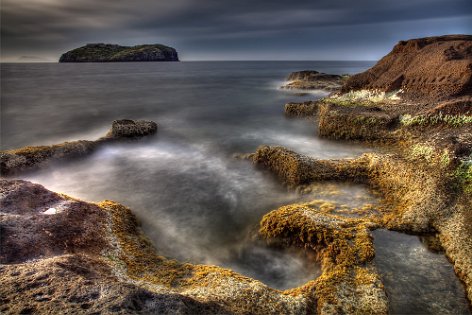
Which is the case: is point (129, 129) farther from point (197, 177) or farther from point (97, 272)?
point (97, 272)

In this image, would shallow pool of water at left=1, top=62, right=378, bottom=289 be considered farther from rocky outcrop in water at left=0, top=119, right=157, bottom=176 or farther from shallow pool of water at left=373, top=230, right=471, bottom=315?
shallow pool of water at left=373, top=230, right=471, bottom=315

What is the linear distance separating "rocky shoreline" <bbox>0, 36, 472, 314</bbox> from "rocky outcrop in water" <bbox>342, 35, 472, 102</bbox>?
3.51 metres

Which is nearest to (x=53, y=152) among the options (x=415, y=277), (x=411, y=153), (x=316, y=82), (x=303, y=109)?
(x=415, y=277)

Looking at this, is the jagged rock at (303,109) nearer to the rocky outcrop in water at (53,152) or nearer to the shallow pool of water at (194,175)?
the shallow pool of water at (194,175)

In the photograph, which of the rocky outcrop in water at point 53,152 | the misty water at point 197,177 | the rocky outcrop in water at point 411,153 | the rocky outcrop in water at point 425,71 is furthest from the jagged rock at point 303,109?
the rocky outcrop in water at point 53,152

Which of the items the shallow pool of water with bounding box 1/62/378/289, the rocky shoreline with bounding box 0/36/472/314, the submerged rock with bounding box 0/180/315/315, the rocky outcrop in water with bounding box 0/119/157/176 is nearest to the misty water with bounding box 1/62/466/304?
the shallow pool of water with bounding box 1/62/378/289

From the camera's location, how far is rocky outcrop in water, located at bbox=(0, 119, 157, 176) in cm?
1349

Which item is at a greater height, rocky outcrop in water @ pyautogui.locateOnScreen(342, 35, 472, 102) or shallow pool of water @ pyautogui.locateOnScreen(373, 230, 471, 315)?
rocky outcrop in water @ pyautogui.locateOnScreen(342, 35, 472, 102)

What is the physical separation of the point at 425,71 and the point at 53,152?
23215mm

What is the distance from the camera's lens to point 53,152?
1500cm

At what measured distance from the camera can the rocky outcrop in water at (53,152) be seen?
13.5 meters

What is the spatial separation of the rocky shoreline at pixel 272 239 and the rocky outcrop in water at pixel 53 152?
12cm

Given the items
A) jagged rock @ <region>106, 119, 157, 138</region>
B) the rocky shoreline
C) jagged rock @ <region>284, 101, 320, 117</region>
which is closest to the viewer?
the rocky shoreline

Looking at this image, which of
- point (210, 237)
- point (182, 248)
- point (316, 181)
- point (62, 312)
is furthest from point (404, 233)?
point (62, 312)
